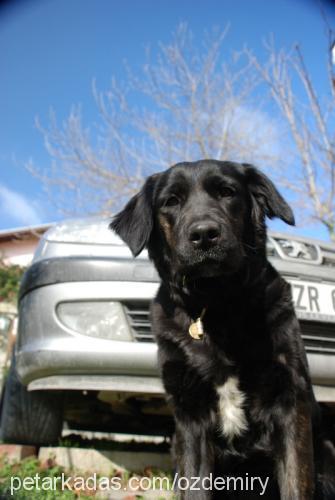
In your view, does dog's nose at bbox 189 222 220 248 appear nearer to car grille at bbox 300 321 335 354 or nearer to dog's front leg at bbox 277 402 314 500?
dog's front leg at bbox 277 402 314 500

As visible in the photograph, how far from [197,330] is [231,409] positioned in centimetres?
42

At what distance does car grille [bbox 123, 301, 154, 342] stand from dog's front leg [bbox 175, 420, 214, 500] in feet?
2.52

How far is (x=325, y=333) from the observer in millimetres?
3258

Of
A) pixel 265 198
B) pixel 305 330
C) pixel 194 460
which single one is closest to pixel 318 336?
pixel 305 330

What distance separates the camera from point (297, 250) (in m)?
3.55

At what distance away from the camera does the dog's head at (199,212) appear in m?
2.46

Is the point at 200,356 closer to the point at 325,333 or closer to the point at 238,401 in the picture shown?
the point at 238,401

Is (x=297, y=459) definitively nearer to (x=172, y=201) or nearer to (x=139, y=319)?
(x=139, y=319)

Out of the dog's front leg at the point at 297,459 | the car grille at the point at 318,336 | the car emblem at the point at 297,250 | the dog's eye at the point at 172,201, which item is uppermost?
the car emblem at the point at 297,250

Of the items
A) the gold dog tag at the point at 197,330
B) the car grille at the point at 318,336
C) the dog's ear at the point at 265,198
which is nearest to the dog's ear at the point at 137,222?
the gold dog tag at the point at 197,330

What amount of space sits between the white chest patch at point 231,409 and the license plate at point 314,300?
1024 millimetres

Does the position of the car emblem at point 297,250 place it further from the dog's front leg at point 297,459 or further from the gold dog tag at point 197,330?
the dog's front leg at point 297,459

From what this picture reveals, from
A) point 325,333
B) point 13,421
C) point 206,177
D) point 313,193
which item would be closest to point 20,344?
point 13,421

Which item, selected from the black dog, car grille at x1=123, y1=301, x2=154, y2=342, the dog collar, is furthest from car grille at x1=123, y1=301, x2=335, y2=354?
the dog collar
